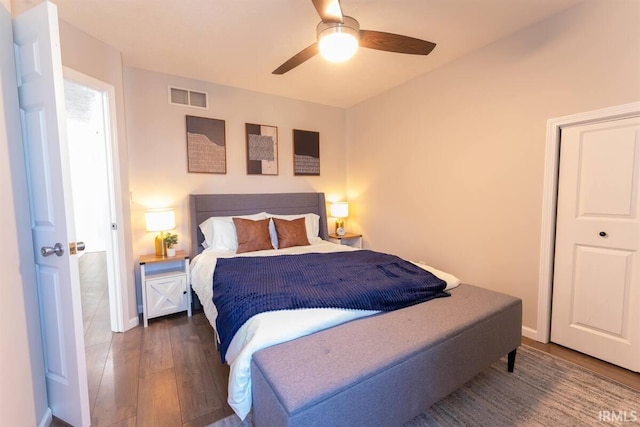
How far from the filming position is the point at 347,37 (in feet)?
5.84

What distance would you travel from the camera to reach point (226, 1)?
2.00 m

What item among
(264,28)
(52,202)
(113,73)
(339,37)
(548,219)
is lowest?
(548,219)

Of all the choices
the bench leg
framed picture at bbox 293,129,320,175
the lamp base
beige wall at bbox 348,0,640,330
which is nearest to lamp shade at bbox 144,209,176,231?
the lamp base

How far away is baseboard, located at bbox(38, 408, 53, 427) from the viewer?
157 centimetres

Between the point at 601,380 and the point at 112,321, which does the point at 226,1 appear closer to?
the point at 112,321

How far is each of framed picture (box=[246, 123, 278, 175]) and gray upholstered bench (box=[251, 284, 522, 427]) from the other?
9.04ft

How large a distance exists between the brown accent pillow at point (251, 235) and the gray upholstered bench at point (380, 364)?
185 cm

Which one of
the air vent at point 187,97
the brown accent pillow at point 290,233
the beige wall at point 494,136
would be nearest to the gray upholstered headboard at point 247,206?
the brown accent pillow at point 290,233

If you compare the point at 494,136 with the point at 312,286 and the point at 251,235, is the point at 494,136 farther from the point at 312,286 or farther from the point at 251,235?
the point at 251,235

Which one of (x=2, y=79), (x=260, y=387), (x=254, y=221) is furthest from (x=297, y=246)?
(x=2, y=79)

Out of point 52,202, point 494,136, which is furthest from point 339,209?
point 52,202

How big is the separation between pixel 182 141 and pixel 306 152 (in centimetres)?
169

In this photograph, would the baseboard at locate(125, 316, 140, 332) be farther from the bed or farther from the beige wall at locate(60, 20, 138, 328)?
the bed

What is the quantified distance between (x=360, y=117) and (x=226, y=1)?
270 centimetres
